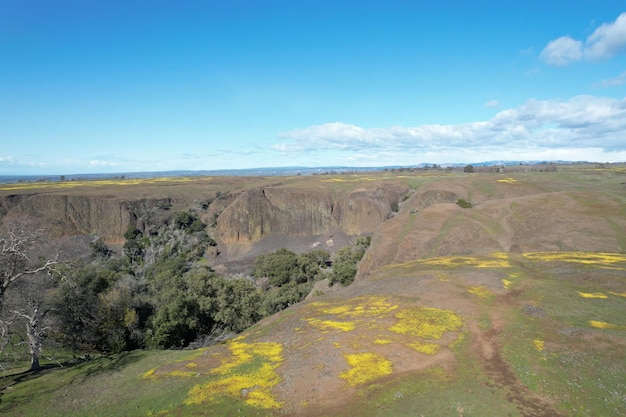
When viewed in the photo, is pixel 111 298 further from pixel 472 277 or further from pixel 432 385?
pixel 472 277

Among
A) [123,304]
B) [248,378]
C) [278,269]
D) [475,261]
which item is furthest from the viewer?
[278,269]

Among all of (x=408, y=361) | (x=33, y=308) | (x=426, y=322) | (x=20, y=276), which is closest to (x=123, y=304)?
(x=33, y=308)

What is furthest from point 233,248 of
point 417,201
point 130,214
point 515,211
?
point 515,211

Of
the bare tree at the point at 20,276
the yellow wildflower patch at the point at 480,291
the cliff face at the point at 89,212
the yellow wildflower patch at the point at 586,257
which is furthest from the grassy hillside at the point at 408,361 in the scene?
the cliff face at the point at 89,212

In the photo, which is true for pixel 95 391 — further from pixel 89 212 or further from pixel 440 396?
pixel 89 212

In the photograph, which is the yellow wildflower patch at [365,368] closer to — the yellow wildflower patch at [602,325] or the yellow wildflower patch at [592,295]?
the yellow wildflower patch at [602,325]
